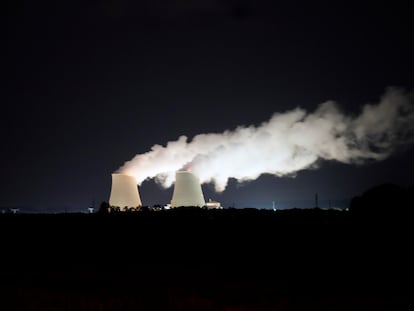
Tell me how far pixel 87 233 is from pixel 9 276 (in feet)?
12.6

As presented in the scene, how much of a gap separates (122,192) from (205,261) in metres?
10.6

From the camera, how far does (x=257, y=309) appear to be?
7.86 metres

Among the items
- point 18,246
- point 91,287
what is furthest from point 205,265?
point 18,246

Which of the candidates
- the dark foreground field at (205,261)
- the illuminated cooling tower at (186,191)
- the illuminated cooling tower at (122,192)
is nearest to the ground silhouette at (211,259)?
the dark foreground field at (205,261)

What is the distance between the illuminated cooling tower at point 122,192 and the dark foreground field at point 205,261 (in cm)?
631

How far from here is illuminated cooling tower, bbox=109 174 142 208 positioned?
2288 centimetres

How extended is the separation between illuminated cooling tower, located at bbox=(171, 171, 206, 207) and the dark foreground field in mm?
6857

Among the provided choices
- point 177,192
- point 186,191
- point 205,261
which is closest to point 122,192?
point 177,192

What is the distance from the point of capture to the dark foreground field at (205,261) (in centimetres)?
848

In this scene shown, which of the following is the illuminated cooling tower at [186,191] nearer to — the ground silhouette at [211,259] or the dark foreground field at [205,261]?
the ground silhouette at [211,259]

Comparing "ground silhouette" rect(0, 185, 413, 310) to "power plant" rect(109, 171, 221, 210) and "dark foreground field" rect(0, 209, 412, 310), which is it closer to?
"dark foreground field" rect(0, 209, 412, 310)

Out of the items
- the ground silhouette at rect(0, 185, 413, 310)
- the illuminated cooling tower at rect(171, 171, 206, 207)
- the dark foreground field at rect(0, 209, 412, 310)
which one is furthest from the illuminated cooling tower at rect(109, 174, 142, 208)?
the ground silhouette at rect(0, 185, 413, 310)

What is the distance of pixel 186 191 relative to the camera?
2267 cm

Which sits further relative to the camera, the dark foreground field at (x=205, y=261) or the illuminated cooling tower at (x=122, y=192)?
the illuminated cooling tower at (x=122, y=192)
